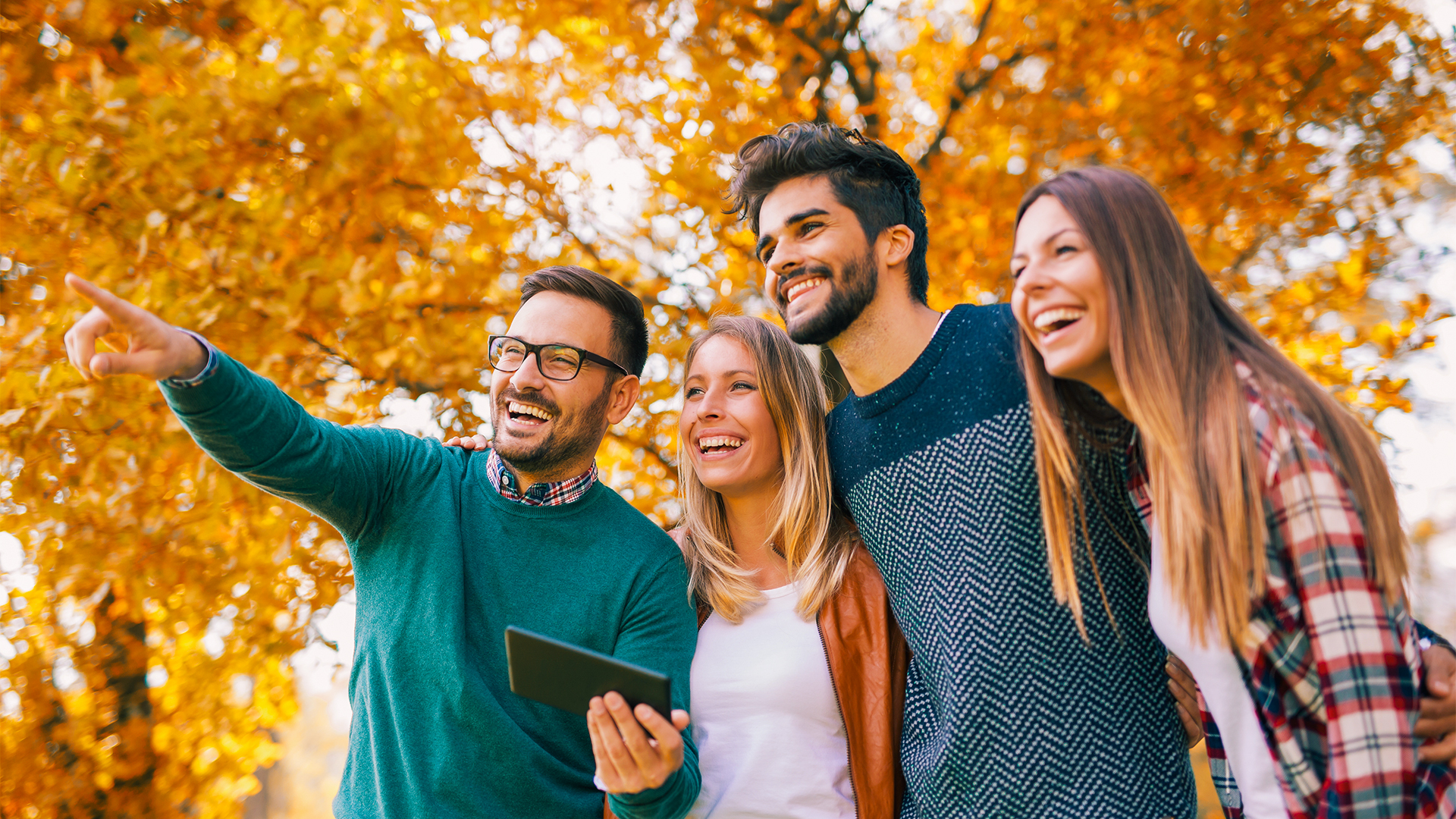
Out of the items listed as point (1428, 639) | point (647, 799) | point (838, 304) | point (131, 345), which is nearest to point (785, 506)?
point (838, 304)

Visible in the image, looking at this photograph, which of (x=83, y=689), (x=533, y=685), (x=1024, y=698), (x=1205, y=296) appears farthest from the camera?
(x=83, y=689)

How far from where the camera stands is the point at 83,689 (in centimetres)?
418

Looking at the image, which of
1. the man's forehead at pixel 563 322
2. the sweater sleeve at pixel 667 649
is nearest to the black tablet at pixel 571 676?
the sweater sleeve at pixel 667 649

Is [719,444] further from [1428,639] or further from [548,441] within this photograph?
[1428,639]

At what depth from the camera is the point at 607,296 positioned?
2830 mm

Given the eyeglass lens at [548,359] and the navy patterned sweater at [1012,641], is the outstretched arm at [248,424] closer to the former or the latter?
the eyeglass lens at [548,359]

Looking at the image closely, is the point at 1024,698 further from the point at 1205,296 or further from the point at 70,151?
the point at 70,151

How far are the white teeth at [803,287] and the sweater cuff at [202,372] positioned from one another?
1528 mm

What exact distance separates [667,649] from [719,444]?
790 millimetres

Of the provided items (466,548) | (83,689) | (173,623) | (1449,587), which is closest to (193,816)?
(83,689)

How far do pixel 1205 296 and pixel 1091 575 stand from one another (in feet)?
2.38

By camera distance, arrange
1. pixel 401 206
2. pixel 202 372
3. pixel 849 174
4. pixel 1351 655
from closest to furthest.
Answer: pixel 1351 655 < pixel 202 372 < pixel 849 174 < pixel 401 206

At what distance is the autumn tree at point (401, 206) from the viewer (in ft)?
9.75

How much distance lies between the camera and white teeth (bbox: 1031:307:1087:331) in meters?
1.90
